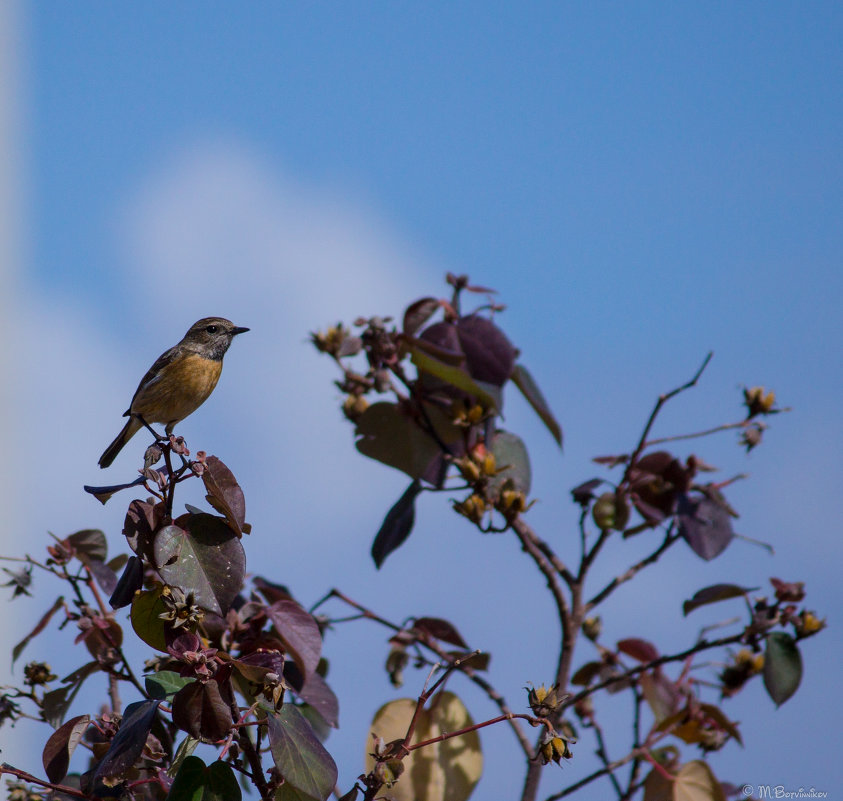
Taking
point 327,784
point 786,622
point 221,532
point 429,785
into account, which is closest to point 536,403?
point 786,622

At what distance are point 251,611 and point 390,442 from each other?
1.00 m

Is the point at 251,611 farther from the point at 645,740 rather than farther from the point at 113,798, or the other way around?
the point at 645,740

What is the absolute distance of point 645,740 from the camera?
3104mm

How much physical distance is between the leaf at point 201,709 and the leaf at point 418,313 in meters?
1.80

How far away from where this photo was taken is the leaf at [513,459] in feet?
10.6

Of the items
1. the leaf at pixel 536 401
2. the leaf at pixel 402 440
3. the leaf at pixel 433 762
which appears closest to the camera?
the leaf at pixel 433 762

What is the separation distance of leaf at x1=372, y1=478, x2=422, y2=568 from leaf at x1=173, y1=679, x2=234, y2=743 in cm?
146

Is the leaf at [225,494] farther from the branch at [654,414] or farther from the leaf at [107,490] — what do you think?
the branch at [654,414]

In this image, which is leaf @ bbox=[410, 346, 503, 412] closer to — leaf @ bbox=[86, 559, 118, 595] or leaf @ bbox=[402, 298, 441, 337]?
leaf @ bbox=[402, 298, 441, 337]

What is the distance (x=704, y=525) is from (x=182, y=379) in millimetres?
1948

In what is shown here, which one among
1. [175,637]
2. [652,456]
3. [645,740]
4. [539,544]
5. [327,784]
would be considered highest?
[652,456]

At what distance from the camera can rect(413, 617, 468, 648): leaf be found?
3127 millimetres

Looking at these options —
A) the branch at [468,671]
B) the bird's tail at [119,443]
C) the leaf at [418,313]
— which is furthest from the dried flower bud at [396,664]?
the bird's tail at [119,443]

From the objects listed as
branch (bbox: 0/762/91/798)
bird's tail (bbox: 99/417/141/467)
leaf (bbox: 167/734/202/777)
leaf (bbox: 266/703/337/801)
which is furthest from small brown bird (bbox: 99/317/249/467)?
leaf (bbox: 266/703/337/801)
